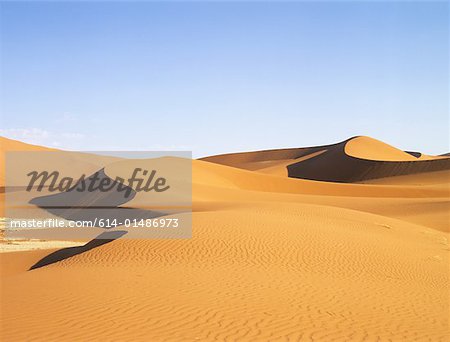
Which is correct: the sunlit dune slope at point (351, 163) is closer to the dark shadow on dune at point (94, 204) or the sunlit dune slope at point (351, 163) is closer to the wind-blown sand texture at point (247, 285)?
the dark shadow on dune at point (94, 204)

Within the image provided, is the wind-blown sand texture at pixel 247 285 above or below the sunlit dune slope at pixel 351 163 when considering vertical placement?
below

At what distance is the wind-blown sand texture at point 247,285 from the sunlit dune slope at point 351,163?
135ft

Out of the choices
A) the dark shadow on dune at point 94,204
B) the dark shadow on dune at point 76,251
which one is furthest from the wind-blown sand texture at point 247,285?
the dark shadow on dune at point 94,204

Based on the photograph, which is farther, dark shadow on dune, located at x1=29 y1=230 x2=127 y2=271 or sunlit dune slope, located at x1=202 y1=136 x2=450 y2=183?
sunlit dune slope, located at x1=202 y1=136 x2=450 y2=183

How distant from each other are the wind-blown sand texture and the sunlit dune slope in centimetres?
4103

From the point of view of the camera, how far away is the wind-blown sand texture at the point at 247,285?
7277 millimetres

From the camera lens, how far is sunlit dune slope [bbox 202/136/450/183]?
59531mm

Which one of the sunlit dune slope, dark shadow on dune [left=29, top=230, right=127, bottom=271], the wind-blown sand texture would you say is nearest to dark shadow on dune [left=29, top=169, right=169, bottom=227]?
dark shadow on dune [left=29, top=230, right=127, bottom=271]

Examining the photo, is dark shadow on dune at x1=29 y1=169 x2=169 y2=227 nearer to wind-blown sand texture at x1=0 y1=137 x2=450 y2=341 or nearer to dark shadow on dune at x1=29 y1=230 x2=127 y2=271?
dark shadow on dune at x1=29 y1=230 x2=127 y2=271

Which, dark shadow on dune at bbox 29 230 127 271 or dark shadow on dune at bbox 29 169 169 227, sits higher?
dark shadow on dune at bbox 29 169 169 227

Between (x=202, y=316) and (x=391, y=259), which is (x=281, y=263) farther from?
(x=202, y=316)

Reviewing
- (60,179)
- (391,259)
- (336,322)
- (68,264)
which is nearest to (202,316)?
(336,322)

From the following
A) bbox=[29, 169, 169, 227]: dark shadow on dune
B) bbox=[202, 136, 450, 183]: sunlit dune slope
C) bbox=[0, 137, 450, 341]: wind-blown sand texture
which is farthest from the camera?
bbox=[202, 136, 450, 183]: sunlit dune slope

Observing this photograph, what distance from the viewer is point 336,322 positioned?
7809mm
